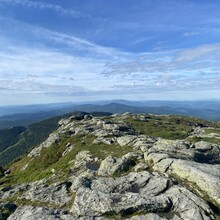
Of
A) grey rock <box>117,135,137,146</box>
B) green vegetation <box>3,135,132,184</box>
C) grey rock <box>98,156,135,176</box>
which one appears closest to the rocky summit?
grey rock <box>98,156,135,176</box>

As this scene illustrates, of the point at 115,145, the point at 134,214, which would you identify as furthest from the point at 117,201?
the point at 115,145

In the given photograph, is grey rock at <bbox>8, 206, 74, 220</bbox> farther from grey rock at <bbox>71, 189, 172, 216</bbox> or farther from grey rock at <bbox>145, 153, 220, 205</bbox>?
grey rock at <bbox>145, 153, 220, 205</bbox>

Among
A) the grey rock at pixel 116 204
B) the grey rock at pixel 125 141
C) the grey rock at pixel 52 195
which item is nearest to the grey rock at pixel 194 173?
the grey rock at pixel 116 204

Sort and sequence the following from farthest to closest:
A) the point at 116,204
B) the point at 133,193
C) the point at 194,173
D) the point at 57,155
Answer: the point at 57,155 → the point at 194,173 → the point at 133,193 → the point at 116,204

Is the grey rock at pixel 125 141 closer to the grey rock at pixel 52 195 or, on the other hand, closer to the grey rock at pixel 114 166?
the grey rock at pixel 114 166

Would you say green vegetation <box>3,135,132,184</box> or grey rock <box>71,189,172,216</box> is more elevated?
grey rock <box>71,189,172,216</box>

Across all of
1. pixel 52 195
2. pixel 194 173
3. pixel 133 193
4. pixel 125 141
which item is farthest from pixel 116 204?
pixel 125 141

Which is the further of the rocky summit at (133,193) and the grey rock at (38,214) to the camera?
the rocky summit at (133,193)

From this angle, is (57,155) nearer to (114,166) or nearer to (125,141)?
(125,141)

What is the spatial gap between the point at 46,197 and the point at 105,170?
12.0 m

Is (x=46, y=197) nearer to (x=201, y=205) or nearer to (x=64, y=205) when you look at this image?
(x=64, y=205)

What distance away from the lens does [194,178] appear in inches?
1617

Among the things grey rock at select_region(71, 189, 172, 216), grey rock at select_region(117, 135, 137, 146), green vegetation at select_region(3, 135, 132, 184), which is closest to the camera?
grey rock at select_region(71, 189, 172, 216)

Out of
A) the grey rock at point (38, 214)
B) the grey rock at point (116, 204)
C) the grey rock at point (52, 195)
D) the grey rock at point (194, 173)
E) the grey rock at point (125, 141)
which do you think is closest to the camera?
the grey rock at point (38, 214)
